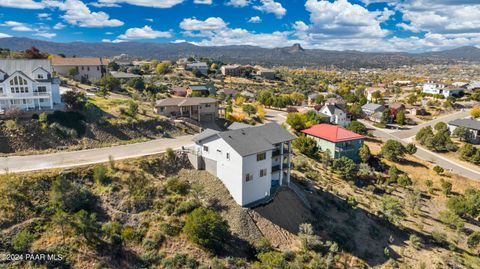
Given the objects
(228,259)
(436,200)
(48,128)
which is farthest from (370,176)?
(48,128)

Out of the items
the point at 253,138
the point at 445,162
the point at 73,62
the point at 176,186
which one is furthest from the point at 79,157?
the point at 445,162

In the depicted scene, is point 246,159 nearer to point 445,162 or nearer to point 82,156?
point 82,156

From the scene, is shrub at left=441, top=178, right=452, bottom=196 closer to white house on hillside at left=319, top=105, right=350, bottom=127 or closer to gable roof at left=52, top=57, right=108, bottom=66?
white house on hillside at left=319, top=105, right=350, bottom=127

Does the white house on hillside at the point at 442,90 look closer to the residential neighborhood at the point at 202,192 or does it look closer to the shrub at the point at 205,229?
the residential neighborhood at the point at 202,192

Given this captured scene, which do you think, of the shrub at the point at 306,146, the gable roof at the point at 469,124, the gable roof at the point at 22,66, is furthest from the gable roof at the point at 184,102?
the gable roof at the point at 469,124

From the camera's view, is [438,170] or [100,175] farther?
[438,170]

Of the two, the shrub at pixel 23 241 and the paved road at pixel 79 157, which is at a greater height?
the paved road at pixel 79 157
